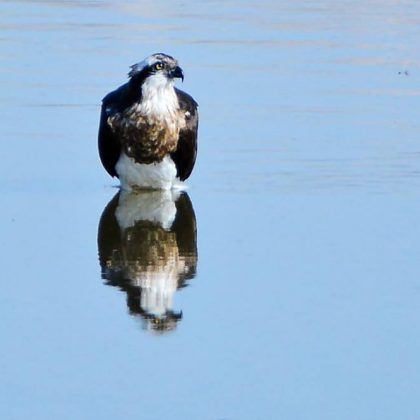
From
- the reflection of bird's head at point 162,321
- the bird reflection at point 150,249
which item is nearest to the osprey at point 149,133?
the bird reflection at point 150,249

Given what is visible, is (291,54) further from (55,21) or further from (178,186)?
(178,186)

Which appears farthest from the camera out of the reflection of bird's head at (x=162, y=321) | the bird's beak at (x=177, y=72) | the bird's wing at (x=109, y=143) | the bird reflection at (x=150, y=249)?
the bird's wing at (x=109, y=143)

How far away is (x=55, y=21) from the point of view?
720 inches

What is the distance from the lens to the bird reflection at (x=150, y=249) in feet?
26.5

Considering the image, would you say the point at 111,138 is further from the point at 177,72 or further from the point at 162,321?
the point at 162,321

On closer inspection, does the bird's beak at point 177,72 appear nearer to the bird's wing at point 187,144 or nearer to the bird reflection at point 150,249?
the bird's wing at point 187,144

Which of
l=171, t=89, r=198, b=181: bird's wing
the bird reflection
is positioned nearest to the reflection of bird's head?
the bird reflection

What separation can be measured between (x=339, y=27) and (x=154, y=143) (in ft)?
24.4

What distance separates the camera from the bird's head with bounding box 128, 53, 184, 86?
35.5ft

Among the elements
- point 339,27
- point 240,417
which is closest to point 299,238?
point 240,417

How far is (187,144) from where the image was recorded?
1093 centimetres

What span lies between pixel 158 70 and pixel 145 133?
0.38 metres

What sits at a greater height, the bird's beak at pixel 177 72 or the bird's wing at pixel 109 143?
the bird's beak at pixel 177 72

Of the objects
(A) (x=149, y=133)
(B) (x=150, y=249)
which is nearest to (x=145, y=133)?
(A) (x=149, y=133)
